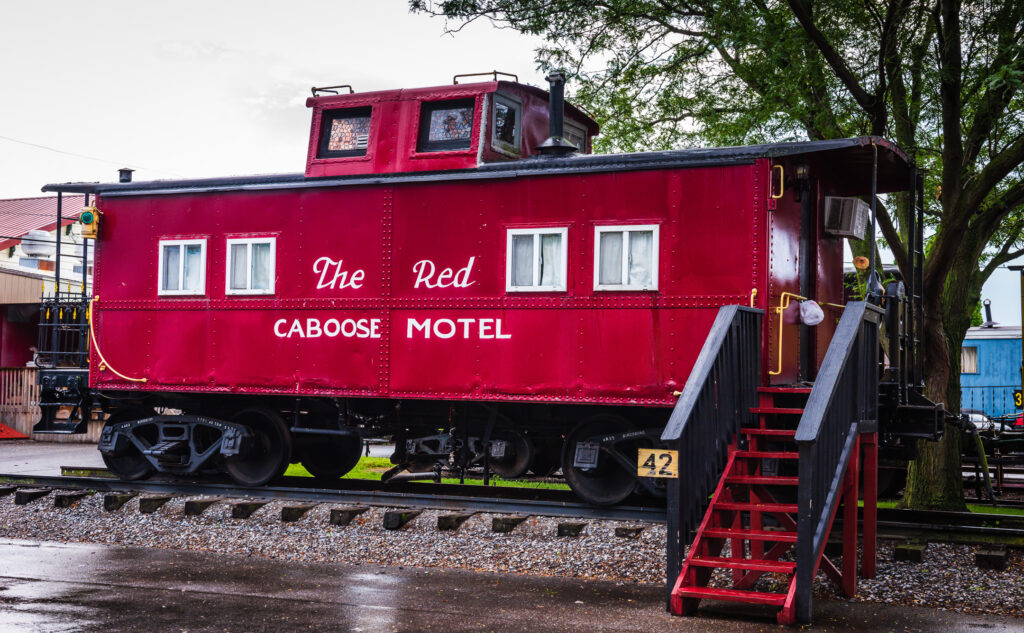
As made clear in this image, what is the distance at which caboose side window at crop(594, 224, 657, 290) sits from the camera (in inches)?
403

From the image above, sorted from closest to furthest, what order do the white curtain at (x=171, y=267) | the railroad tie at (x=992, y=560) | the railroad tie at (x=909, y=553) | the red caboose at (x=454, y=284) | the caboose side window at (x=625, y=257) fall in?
the railroad tie at (x=992, y=560), the railroad tie at (x=909, y=553), the red caboose at (x=454, y=284), the caboose side window at (x=625, y=257), the white curtain at (x=171, y=267)

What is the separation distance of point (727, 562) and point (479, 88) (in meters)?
6.15

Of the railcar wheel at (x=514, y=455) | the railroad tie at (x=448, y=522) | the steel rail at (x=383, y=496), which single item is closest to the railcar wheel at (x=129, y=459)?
the steel rail at (x=383, y=496)

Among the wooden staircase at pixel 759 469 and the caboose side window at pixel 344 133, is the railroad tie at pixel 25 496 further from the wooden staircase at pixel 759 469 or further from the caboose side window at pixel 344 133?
the wooden staircase at pixel 759 469

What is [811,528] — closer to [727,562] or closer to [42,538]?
[727,562]

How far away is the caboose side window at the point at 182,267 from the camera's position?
1232cm

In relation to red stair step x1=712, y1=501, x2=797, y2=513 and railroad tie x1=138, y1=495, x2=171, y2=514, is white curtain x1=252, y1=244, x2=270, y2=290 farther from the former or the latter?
red stair step x1=712, y1=501, x2=797, y2=513

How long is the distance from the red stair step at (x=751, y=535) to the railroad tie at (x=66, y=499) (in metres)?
7.65

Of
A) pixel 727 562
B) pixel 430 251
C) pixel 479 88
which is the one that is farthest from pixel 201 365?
pixel 727 562

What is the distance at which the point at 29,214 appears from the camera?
45.2 metres

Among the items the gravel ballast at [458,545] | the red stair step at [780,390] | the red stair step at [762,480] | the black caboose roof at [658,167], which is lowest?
the gravel ballast at [458,545]

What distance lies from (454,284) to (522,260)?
0.79 m

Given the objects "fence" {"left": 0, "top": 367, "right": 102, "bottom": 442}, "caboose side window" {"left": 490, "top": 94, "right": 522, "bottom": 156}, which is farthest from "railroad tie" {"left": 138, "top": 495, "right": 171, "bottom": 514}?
"fence" {"left": 0, "top": 367, "right": 102, "bottom": 442}

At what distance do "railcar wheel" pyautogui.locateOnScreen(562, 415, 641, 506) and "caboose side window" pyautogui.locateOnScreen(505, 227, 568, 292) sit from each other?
1.49 metres
